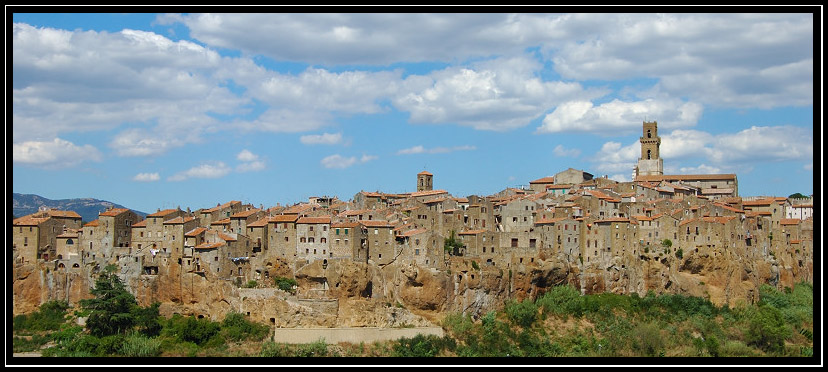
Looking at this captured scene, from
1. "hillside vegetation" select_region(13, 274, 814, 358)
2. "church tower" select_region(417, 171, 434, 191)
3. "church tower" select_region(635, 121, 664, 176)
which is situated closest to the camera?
"hillside vegetation" select_region(13, 274, 814, 358)

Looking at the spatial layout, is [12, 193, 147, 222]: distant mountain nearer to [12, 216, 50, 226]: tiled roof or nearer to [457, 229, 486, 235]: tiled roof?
[12, 216, 50, 226]: tiled roof

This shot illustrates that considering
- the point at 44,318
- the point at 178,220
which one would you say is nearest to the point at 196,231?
the point at 178,220

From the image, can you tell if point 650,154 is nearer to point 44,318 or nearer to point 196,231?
point 196,231

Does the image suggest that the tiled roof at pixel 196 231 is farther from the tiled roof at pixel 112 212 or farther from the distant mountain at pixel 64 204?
the distant mountain at pixel 64 204

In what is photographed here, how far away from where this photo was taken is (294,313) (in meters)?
41.4

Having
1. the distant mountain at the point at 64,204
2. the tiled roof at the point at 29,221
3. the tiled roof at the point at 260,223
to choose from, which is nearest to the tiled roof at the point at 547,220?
the tiled roof at the point at 260,223

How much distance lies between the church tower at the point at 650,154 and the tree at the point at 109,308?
4055cm

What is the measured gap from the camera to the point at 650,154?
72625mm

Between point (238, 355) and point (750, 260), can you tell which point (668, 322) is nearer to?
point (750, 260)

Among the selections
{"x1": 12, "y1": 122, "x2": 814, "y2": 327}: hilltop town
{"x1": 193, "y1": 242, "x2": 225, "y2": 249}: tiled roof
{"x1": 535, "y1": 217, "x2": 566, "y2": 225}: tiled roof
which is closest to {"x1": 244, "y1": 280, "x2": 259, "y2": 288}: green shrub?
{"x1": 12, "y1": 122, "x2": 814, "y2": 327}: hilltop town

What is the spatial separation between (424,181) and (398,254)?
16984mm

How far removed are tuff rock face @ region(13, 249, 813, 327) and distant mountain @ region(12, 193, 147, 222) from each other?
189 ft

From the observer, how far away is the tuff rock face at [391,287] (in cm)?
4184

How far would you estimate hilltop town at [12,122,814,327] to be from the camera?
1681 inches
